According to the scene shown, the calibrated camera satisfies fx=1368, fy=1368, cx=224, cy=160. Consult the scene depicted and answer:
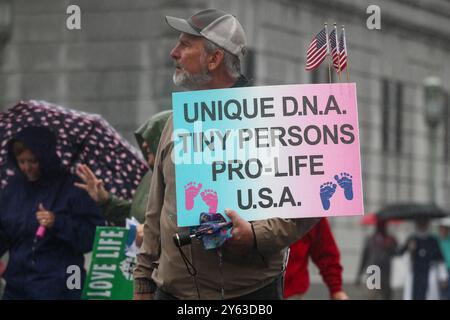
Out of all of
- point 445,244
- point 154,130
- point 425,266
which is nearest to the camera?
point 154,130

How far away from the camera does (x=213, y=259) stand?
491 centimetres

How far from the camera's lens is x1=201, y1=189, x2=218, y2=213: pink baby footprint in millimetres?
4828

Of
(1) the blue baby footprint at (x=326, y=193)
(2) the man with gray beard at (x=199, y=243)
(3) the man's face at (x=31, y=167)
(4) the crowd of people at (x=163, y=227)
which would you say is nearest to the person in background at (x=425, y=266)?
(4) the crowd of people at (x=163, y=227)

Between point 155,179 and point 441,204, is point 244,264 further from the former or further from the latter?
point 441,204

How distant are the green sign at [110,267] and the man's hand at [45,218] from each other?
30 cm

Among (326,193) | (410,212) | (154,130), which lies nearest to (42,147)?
(154,130)

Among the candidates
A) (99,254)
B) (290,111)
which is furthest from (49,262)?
(290,111)

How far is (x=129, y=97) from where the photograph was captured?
1947cm

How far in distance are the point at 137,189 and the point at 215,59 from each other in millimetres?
2111

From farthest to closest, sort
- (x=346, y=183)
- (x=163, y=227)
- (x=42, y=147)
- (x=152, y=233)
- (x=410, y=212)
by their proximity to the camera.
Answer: (x=410, y=212)
(x=42, y=147)
(x=152, y=233)
(x=163, y=227)
(x=346, y=183)

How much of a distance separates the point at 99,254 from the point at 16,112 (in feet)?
3.85

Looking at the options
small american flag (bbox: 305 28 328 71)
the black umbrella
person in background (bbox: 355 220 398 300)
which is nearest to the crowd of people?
small american flag (bbox: 305 28 328 71)

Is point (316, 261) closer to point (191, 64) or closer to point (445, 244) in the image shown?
point (191, 64)

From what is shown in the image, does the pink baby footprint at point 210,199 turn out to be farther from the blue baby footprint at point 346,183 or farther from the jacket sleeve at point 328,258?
the jacket sleeve at point 328,258
